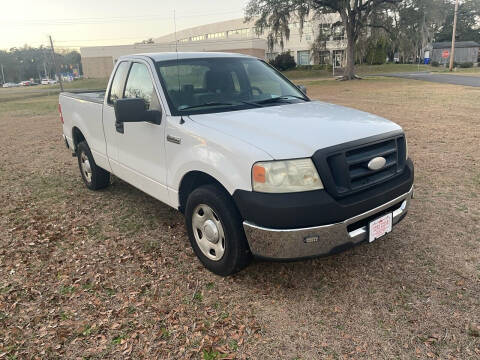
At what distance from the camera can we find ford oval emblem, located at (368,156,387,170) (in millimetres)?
3072

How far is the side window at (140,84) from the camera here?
4.04 m

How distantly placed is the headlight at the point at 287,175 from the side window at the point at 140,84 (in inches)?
66.3

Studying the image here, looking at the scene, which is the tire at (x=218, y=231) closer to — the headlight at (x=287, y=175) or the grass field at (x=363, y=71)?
the headlight at (x=287, y=175)

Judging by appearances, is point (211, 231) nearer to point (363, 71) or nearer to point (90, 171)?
point (90, 171)

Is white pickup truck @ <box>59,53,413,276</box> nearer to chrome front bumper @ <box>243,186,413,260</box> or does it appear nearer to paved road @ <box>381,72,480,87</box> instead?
chrome front bumper @ <box>243,186,413,260</box>

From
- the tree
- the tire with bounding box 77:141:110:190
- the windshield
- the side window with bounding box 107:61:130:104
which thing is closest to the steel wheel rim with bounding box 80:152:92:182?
the tire with bounding box 77:141:110:190

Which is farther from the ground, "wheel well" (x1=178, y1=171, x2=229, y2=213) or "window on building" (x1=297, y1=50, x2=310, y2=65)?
"window on building" (x1=297, y1=50, x2=310, y2=65)

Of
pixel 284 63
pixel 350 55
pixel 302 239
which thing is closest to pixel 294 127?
pixel 302 239

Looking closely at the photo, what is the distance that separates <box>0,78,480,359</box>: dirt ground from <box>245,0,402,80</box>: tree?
91.9 feet

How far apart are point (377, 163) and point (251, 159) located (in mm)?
1021

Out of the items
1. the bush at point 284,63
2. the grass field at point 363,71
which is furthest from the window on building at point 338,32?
the bush at point 284,63

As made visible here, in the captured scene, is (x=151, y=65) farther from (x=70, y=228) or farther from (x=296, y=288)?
(x=296, y=288)

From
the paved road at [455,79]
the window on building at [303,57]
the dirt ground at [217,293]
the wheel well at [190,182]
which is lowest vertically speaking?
the paved road at [455,79]

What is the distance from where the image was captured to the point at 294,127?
322cm
